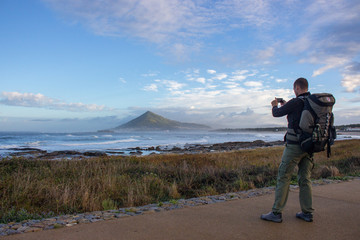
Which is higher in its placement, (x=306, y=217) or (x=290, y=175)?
(x=290, y=175)

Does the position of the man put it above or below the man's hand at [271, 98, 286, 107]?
below

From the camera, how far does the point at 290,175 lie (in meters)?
4.05

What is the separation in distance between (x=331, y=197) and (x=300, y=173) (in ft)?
6.58

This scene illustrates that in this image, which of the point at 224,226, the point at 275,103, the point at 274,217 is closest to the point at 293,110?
→ the point at 275,103

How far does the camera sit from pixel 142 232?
3650 mm

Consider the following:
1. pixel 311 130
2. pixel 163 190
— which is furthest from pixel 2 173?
pixel 311 130

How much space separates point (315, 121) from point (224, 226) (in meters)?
1.89

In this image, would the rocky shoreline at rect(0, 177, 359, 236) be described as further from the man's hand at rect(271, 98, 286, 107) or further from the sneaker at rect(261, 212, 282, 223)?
the man's hand at rect(271, 98, 286, 107)

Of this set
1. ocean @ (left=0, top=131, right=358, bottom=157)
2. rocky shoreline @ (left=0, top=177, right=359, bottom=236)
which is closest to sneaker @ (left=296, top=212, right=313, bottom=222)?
rocky shoreline @ (left=0, top=177, right=359, bottom=236)

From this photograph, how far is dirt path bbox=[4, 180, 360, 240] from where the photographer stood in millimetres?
3555

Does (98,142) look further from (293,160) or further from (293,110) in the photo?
(293,110)

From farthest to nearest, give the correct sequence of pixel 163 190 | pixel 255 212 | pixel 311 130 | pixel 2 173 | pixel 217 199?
1. pixel 2 173
2. pixel 163 190
3. pixel 217 199
4. pixel 255 212
5. pixel 311 130

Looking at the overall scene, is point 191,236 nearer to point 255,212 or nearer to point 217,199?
point 255,212

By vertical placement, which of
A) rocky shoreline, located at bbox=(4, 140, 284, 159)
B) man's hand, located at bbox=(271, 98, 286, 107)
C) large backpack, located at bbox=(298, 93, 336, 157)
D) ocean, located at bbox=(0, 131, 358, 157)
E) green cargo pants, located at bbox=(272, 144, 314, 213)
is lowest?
rocky shoreline, located at bbox=(4, 140, 284, 159)
